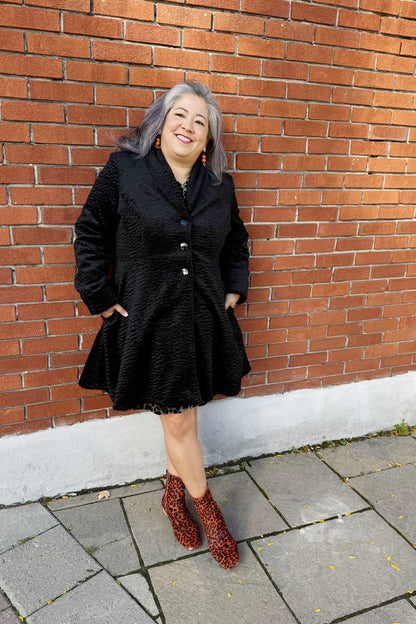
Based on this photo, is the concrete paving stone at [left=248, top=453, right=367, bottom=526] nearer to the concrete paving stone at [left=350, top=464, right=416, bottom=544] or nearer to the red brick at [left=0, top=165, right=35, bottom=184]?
the concrete paving stone at [left=350, top=464, right=416, bottom=544]

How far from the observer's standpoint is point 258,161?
253 centimetres

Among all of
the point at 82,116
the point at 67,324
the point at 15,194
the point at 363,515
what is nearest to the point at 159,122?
the point at 82,116

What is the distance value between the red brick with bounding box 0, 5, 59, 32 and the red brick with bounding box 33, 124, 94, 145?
1.33 feet

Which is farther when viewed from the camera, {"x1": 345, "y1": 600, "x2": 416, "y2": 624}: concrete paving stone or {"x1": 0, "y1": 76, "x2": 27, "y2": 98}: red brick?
{"x1": 0, "y1": 76, "x2": 27, "y2": 98}: red brick

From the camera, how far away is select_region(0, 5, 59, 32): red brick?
76.4 inches

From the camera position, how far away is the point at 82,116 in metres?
2.15

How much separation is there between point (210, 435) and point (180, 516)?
0.65 metres

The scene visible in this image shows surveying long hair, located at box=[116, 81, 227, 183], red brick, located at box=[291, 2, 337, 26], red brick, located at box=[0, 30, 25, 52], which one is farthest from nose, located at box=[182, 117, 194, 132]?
red brick, located at box=[291, 2, 337, 26]

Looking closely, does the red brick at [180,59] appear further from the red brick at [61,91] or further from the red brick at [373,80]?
the red brick at [373,80]

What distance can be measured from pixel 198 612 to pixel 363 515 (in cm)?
108

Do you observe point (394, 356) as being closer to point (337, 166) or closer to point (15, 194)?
point (337, 166)

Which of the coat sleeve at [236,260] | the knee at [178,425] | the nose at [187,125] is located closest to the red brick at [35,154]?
the nose at [187,125]

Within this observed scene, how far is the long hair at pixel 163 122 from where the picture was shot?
1985 mm

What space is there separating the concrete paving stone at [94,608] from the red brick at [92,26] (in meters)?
2.46
